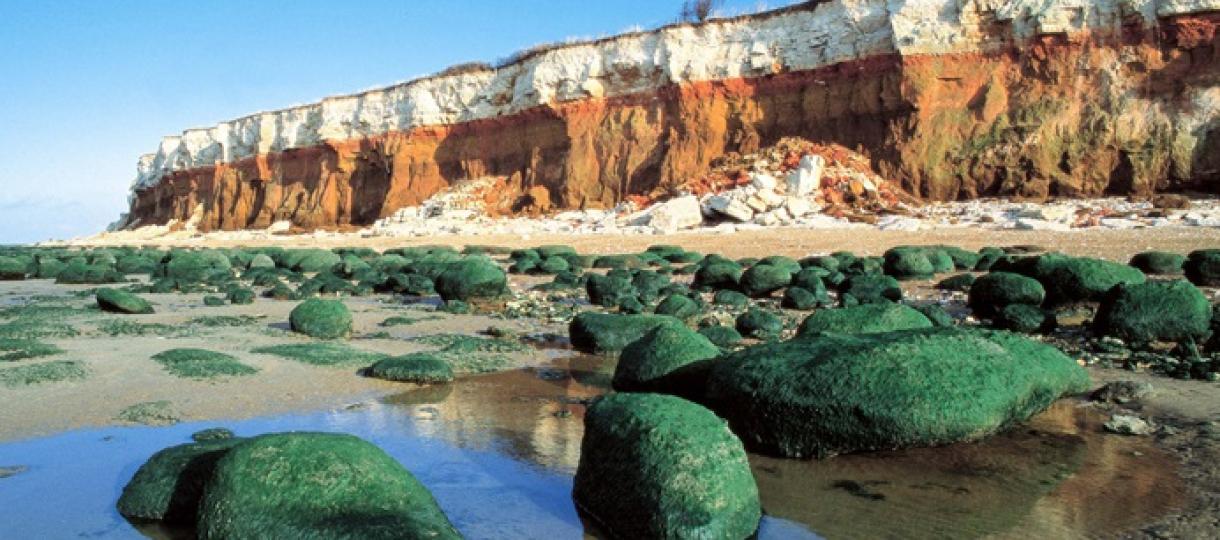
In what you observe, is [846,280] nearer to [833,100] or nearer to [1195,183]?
[1195,183]

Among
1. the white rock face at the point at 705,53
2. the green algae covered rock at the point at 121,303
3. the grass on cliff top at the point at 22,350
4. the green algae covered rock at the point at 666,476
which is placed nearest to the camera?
the green algae covered rock at the point at 666,476

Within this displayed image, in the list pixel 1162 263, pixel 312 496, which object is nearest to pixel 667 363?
pixel 312 496

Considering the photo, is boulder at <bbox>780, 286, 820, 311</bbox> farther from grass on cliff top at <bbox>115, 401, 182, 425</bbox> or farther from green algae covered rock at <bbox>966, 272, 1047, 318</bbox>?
grass on cliff top at <bbox>115, 401, 182, 425</bbox>

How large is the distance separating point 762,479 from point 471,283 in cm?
679

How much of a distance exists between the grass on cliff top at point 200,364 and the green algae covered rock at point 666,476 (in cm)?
338

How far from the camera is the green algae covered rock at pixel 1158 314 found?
659 centimetres

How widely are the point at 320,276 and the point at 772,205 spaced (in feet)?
40.1

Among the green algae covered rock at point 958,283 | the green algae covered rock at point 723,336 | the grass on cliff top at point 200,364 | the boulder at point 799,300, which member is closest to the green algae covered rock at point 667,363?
the green algae covered rock at point 723,336

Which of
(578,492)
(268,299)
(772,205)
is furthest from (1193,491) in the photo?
A: (772,205)

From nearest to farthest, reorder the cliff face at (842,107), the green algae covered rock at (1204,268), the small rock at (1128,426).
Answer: the small rock at (1128,426) → the green algae covered rock at (1204,268) → the cliff face at (842,107)

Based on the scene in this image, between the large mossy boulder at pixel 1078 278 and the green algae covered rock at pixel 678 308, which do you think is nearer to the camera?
the large mossy boulder at pixel 1078 278

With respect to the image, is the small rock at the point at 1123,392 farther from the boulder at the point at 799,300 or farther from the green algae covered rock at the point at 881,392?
the boulder at the point at 799,300

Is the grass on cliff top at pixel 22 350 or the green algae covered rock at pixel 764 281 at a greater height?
the grass on cliff top at pixel 22 350

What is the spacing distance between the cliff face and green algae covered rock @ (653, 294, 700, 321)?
1537 cm
